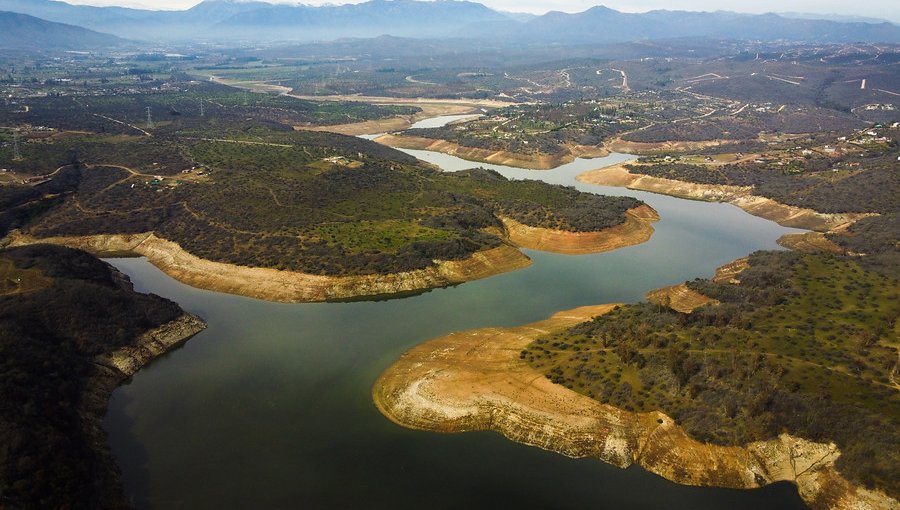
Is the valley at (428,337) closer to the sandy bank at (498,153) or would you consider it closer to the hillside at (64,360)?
the hillside at (64,360)

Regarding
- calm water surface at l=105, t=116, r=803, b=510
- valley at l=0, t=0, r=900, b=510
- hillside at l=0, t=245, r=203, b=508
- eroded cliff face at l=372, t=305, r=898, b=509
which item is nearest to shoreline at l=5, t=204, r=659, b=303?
valley at l=0, t=0, r=900, b=510

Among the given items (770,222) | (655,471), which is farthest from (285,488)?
(770,222)

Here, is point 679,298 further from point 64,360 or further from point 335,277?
point 64,360

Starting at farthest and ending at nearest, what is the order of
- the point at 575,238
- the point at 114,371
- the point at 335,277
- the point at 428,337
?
the point at 575,238
the point at 335,277
the point at 428,337
the point at 114,371

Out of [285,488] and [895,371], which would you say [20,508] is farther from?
[895,371]

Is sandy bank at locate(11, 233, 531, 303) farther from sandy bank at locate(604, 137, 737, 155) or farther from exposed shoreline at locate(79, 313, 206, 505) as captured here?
sandy bank at locate(604, 137, 737, 155)

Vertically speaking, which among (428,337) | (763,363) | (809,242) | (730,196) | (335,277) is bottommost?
(809,242)

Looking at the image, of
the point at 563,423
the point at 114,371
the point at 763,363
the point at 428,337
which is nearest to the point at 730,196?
the point at 763,363

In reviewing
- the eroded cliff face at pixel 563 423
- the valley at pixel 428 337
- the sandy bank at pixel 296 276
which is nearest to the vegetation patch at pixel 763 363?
the valley at pixel 428 337
